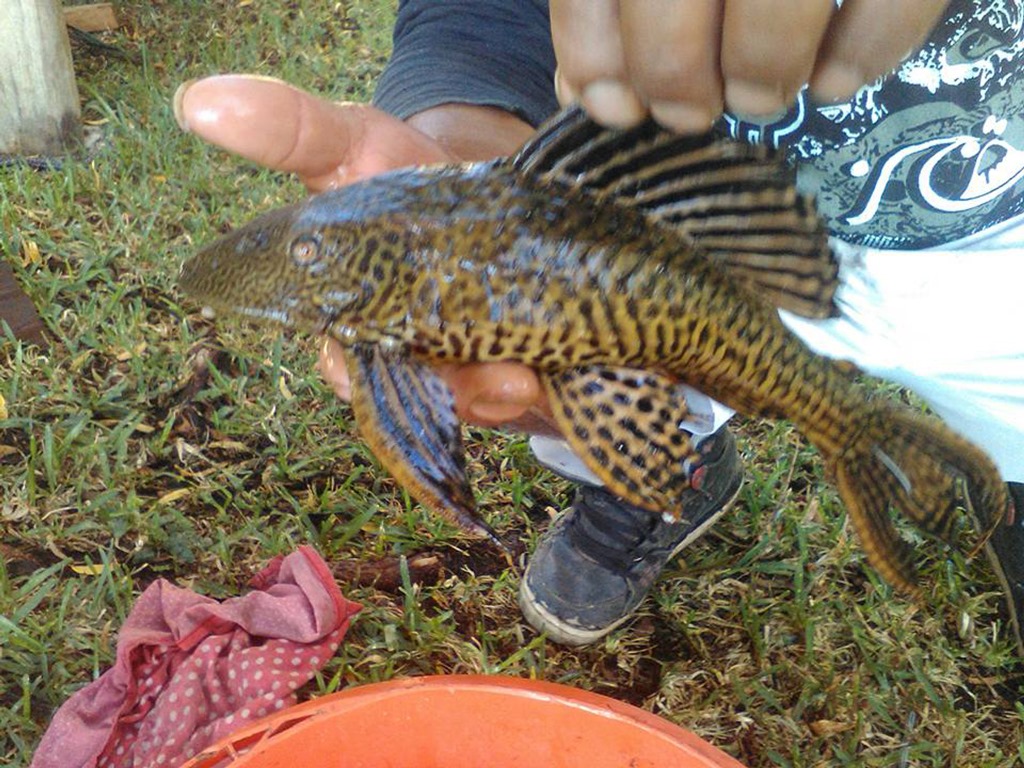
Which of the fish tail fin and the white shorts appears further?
the white shorts

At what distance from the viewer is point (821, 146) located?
78.4 inches

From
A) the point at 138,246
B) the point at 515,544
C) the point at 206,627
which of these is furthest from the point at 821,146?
the point at 138,246

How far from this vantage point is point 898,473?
6.26 feet

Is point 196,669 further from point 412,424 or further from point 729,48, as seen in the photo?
point 729,48

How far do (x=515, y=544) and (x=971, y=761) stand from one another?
1.22 metres

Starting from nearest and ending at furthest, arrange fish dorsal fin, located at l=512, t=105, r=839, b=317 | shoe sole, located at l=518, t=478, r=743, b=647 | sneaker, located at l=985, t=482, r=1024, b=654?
fish dorsal fin, located at l=512, t=105, r=839, b=317 < shoe sole, located at l=518, t=478, r=743, b=647 < sneaker, located at l=985, t=482, r=1024, b=654

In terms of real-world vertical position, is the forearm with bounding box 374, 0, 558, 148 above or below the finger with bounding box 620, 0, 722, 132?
below

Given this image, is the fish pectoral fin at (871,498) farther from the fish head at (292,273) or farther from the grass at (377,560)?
the fish head at (292,273)

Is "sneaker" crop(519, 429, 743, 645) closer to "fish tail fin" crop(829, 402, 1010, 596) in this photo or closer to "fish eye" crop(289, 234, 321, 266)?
"fish tail fin" crop(829, 402, 1010, 596)

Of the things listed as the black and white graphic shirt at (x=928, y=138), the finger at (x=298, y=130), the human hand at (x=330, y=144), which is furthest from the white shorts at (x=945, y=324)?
the finger at (x=298, y=130)

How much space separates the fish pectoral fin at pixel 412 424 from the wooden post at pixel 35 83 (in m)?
3.06

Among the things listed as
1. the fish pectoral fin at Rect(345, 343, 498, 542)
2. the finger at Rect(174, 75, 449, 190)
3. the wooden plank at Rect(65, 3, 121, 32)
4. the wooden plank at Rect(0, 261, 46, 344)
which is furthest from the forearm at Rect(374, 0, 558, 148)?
the wooden plank at Rect(65, 3, 121, 32)

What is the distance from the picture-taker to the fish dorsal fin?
1458mm

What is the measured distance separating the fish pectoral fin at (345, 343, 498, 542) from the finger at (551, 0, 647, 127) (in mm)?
561
